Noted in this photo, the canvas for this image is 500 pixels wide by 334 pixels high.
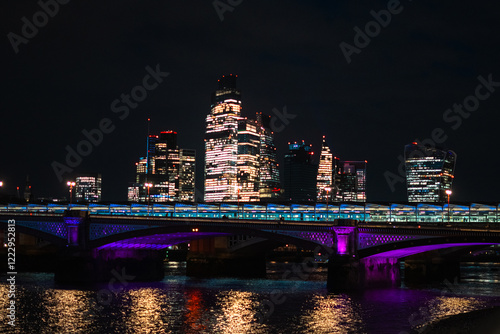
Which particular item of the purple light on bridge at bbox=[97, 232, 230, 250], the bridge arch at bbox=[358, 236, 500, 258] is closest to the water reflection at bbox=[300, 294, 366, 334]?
the bridge arch at bbox=[358, 236, 500, 258]

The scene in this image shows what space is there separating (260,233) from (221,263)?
35609mm

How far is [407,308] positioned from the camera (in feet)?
219

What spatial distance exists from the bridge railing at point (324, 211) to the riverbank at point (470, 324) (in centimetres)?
3933

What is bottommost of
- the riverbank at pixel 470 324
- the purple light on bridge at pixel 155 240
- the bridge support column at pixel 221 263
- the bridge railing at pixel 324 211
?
the bridge support column at pixel 221 263

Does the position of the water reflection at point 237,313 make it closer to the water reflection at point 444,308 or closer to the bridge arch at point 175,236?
the bridge arch at point 175,236

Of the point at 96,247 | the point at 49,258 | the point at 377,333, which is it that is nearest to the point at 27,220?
the point at 96,247

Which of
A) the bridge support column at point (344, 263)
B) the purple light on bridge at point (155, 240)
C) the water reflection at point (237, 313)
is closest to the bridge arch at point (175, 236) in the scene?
the purple light on bridge at point (155, 240)

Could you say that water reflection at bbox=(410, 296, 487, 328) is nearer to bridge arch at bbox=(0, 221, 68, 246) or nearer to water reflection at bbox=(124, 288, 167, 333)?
water reflection at bbox=(124, 288, 167, 333)

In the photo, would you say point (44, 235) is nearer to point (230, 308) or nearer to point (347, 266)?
point (230, 308)

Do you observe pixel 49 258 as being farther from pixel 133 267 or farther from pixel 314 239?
pixel 314 239

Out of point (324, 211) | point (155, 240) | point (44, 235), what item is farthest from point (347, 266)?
point (44, 235)

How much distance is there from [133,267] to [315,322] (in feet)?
174

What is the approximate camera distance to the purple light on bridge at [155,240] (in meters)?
97.9

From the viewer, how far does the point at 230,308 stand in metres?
68.6
